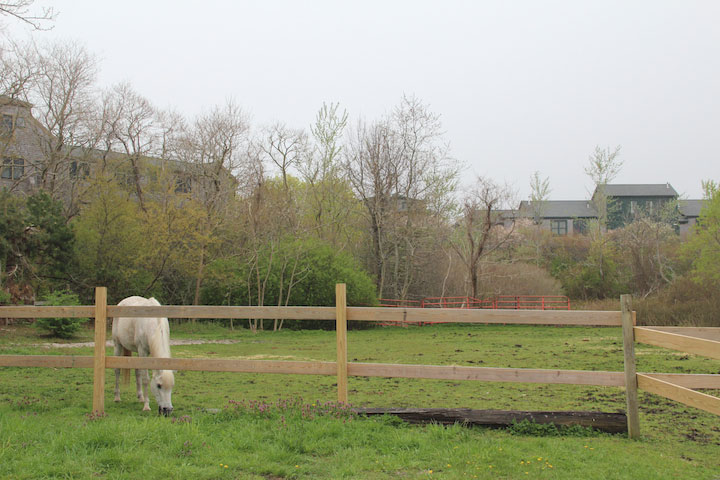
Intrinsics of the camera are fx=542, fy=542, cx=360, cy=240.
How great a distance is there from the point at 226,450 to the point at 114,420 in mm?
1525

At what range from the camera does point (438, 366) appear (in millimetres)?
4660

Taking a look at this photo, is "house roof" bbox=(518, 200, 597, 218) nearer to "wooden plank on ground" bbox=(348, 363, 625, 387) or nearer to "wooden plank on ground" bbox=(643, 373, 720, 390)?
"wooden plank on ground" bbox=(643, 373, 720, 390)

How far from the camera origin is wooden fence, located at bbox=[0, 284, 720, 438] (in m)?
4.50

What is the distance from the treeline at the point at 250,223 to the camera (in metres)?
23.1

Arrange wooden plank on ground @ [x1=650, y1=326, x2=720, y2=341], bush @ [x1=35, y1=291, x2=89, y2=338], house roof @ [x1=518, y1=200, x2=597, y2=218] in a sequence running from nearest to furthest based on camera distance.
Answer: wooden plank on ground @ [x1=650, y1=326, x2=720, y2=341] < bush @ [x1=35, y1=291, x2=89, y2=338] < house roof @ [x1=518, y1=200, x2=597, y2=218]

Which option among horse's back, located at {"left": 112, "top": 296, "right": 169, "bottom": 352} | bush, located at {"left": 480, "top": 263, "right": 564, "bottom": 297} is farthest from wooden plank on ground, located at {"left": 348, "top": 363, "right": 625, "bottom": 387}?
bush, located at {"left": 480, "top": 263, "right": 564, "bottom": 297}

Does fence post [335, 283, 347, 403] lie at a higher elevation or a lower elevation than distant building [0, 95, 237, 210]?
lower

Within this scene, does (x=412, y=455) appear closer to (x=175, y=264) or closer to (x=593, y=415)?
(x=593, y=415)

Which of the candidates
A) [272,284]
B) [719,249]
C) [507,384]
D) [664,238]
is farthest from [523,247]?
[507,384]

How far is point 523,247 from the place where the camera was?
42406mm

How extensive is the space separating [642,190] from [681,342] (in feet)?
278

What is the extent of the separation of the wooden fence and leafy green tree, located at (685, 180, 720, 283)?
91.9 ft

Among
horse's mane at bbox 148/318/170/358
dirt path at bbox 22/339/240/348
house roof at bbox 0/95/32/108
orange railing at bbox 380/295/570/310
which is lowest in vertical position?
dirt path at bbox 22/339/240/348

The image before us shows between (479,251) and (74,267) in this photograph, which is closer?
(74,267)
